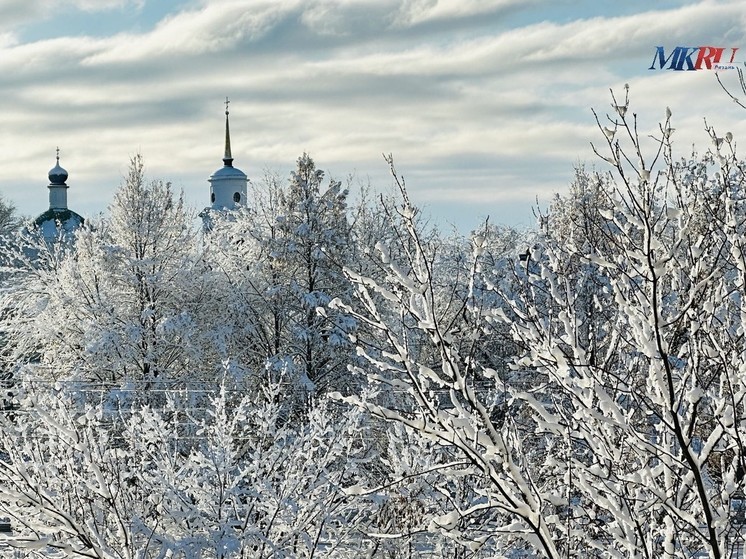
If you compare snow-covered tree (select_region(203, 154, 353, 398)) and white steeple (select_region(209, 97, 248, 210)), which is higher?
white steeple (select_region(209, 97, 248, 210))

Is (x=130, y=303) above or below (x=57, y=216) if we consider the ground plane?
below

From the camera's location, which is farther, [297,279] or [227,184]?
[227,184]

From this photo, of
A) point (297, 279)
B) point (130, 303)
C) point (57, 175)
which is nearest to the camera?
point (297, 279)

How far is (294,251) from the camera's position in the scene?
75.0ft

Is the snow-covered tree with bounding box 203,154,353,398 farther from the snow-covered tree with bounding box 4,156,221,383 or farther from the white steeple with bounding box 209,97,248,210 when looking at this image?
the white steeple with bounding box 209,97,248,210

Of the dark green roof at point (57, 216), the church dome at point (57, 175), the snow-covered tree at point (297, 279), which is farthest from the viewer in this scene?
the church dome at point (57, 175)

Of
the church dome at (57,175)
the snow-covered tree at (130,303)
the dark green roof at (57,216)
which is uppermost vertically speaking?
the church dome at (57,175)

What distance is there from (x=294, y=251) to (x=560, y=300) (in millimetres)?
18444

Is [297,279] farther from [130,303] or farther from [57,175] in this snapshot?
[57,175]

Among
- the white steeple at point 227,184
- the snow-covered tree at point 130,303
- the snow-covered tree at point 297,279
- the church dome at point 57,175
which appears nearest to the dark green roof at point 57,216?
the church dome at point 57,175

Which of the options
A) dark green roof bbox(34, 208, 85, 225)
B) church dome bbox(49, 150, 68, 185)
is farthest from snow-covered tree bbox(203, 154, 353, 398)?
church dome bbox(49, 150, 68, 185)

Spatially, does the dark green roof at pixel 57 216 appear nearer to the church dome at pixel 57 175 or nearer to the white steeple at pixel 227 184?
the church dome at pixel 57 175

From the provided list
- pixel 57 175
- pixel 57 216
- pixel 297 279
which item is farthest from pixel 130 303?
pixel 57 175

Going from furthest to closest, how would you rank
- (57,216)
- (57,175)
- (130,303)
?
(57,175) < (57,216) < (130,303)
